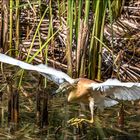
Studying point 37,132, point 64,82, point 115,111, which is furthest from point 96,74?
point 37,132

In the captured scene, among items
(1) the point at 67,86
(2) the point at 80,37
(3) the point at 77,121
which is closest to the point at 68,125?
(3) the point at 77,121

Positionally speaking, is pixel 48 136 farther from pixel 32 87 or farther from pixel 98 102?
pixel 32 87

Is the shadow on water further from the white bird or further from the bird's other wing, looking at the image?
the bird's other wing

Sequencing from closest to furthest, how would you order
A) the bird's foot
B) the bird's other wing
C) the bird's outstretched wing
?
the bird's other wing, the bird's outstretched wing, the bird's foot

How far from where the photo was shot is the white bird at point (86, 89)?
10.5 feet

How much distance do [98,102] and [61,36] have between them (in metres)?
Answer: 1.64

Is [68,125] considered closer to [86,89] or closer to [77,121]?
[77,121]

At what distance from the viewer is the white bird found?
126 inches

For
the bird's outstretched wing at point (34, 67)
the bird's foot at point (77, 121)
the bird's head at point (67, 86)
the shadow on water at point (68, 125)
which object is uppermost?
the bird's outstretched wing at point (34, 67)

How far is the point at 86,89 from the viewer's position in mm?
3400

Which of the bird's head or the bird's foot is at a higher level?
the bird's head

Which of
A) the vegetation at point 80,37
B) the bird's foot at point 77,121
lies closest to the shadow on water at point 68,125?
the bird's foot at point 77,121

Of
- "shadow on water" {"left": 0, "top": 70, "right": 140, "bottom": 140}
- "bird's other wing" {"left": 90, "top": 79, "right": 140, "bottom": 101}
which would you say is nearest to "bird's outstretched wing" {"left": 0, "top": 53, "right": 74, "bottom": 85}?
"bird's other wing" {"left": 90, "top": 79, "right": 140, "bottom": 101}

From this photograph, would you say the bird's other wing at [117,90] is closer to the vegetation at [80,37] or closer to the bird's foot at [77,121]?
the bird's foot at [77,121]
